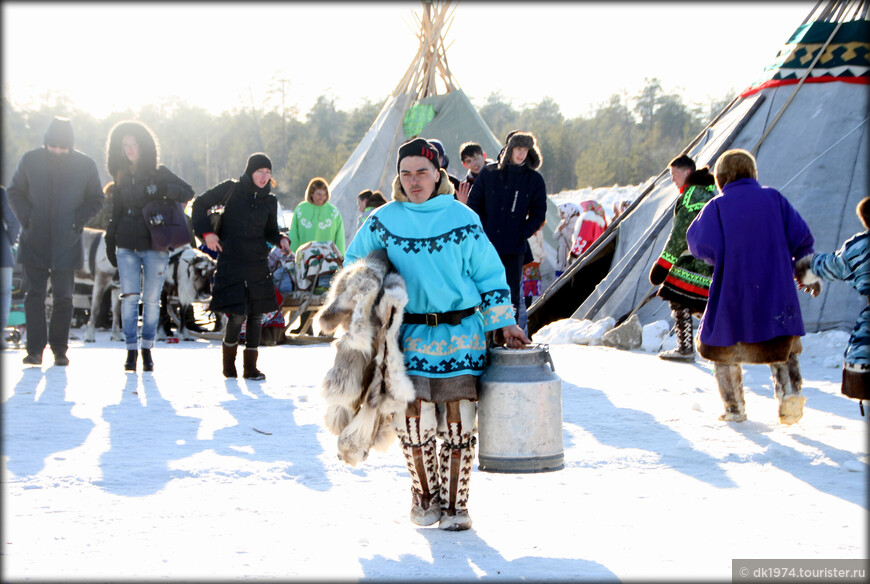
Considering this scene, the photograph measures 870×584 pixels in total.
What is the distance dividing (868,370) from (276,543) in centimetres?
253

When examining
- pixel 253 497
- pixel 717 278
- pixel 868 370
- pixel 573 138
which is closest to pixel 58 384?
pixel 253 497

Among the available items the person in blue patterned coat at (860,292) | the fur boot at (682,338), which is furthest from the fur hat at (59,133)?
the person in blue patterned coat at (860,292)

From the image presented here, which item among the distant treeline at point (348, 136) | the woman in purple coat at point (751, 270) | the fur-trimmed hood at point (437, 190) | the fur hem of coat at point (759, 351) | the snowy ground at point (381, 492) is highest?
the distant treeline at point (348, 136)

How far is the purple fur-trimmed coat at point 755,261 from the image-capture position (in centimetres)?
452

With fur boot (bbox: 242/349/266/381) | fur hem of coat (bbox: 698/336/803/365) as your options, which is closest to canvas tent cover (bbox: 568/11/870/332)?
fur hem of coat (bbox: 698/336/803/365)

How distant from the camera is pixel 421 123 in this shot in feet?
45.8

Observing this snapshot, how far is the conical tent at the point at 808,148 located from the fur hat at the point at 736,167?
3.30m

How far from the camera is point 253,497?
3623 millimetres

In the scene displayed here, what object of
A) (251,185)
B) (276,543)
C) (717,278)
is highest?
(251,185)

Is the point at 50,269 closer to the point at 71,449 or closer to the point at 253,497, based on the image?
the point at 71,449

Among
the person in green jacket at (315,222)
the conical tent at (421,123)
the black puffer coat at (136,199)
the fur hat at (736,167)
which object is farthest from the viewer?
the conical tent at (421,123)

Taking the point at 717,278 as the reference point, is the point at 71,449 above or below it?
below

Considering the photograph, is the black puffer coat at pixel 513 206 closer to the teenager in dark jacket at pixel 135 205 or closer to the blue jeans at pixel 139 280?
the teenager in dark jacket at pixel 135 205

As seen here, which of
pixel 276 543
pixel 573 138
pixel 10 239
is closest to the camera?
pixel 276 543
